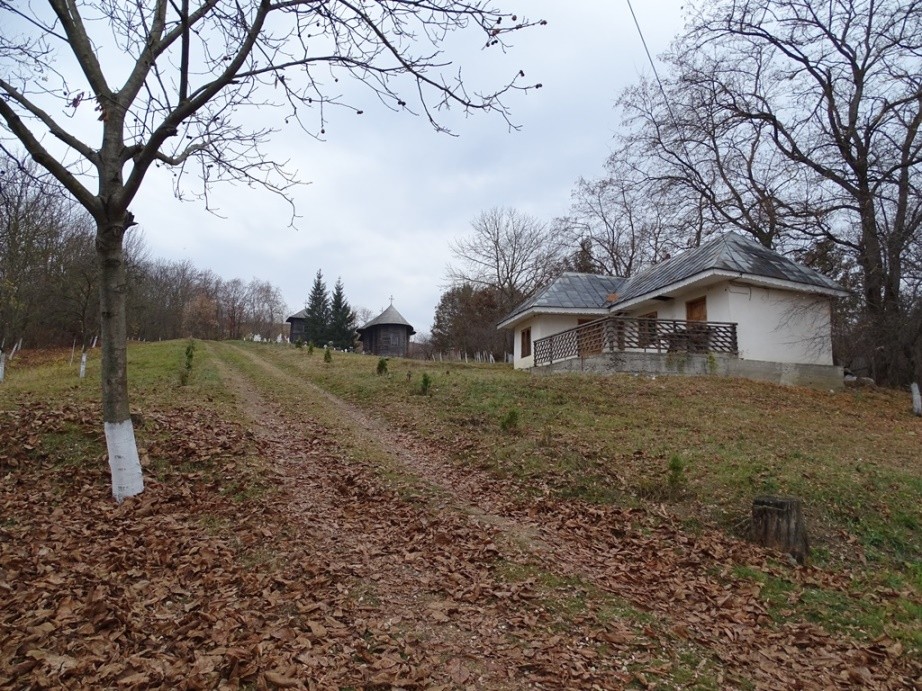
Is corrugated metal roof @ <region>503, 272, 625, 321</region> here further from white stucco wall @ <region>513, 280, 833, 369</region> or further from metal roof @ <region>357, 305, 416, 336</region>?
metal roof @ <region>357, 305, 416, 336</region>

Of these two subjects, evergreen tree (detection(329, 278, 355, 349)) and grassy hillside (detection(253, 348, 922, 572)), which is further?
evergreen tree (detection(329, 278, 355, 349))

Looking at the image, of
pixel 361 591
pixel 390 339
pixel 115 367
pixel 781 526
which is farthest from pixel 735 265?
pixel 390 339

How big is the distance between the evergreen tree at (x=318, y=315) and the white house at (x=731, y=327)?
1401 inches

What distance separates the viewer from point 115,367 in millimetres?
5391

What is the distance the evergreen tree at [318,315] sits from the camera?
51.1 metres

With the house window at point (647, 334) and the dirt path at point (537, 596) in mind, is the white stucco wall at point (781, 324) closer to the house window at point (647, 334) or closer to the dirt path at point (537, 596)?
the house window at point (647, 334)

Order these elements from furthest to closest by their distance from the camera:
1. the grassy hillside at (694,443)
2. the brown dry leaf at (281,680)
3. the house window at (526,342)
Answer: the house window at (526,342)
the grassy hillside at (694,443)
the brown dry leaf at (281,680)

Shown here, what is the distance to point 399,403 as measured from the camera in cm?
1263

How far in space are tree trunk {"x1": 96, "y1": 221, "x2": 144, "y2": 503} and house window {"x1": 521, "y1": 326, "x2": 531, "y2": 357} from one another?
20.1 m

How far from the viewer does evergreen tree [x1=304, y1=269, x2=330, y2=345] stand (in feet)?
168

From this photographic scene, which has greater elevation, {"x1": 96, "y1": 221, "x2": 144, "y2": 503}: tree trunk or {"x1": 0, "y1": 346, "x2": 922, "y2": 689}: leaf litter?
{"x1": 96, "y1": 221, "x2": 144, "y2": 503}: tree trunk

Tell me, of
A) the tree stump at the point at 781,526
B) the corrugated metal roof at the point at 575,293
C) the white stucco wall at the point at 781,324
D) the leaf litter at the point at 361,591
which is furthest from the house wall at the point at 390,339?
the tree stump at the point at 781,526

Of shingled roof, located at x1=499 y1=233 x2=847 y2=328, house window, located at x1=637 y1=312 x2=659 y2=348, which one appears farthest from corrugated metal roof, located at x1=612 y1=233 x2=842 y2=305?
house window, located at x1=637 y1=312 x2=659 y2=348

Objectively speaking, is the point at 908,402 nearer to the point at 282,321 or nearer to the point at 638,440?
the point at 638,440
